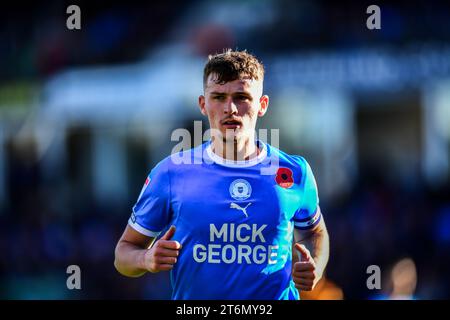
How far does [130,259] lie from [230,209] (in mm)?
629

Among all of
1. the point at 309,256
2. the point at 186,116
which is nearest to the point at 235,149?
the point at 309,256

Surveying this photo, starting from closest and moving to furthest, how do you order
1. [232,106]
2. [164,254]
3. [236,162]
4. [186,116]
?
1. [164,254]
2. [232,106]
3. [236,162]
4. [186,116]

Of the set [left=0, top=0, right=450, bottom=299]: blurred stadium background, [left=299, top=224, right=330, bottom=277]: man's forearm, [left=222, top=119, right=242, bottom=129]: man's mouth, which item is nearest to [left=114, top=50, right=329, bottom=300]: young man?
[left=222, top=119, right=242, bottom=129]: man's mouth

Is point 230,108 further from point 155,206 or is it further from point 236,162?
point 155,206

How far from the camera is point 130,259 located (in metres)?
4.46

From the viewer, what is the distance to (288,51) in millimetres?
14984

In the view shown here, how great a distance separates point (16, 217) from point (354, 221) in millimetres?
7490

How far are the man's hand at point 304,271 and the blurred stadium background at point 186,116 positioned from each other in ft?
20.6

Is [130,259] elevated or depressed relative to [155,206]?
depressed

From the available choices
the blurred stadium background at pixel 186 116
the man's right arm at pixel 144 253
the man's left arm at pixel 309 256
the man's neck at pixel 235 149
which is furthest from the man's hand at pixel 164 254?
the blurred stadium background at pixel 186 116

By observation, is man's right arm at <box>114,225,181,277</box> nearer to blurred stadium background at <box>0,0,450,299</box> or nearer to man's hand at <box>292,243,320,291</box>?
man's hand at <box>292,243,320,291</box>

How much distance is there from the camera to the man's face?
434 cm

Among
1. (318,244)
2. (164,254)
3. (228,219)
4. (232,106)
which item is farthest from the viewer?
(318,244)

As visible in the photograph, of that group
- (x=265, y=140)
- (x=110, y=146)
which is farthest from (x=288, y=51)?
(x=265, y=140)
